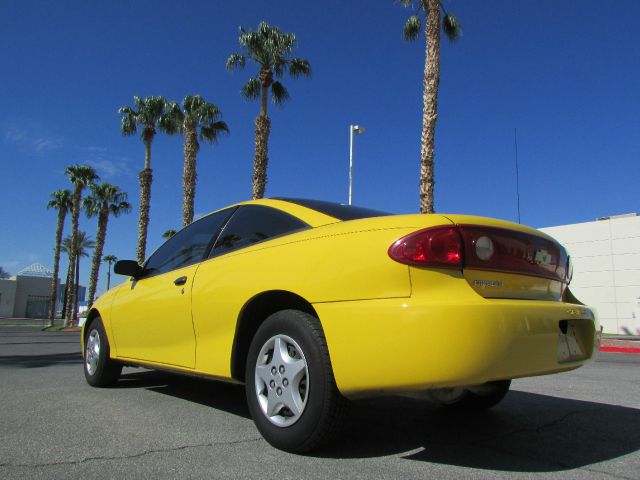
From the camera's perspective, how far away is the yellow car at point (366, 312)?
2.32m

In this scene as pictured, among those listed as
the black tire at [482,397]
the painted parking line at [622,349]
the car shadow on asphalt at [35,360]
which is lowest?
the painted parking line at [622,349]

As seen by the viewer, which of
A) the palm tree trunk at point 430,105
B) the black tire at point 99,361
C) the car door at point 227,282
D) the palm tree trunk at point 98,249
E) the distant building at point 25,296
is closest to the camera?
the car door at point 227,282

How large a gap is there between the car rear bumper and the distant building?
77754 millimetres

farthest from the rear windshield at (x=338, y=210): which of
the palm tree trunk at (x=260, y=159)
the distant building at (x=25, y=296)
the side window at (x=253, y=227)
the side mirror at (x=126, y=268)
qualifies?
the distant building at (x=25, y=296)

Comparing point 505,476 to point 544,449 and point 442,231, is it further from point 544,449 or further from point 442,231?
Result: point 442,231

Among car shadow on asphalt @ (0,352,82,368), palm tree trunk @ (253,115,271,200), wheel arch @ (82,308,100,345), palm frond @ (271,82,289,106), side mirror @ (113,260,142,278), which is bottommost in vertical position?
car shadow on asphalt @ (0,352,82,368)

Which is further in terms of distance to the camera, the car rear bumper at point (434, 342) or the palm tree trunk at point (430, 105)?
the palm tree trunk at point (430, 105)

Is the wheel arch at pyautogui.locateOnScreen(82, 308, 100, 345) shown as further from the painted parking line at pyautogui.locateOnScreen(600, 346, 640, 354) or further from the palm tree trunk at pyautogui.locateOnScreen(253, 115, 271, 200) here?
the painted parking line at pyautogui.locateOnScreen(600, 346, 640, 354)

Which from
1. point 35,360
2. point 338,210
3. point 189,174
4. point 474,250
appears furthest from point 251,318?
point 189,174

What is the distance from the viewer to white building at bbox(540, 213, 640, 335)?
1001 inches

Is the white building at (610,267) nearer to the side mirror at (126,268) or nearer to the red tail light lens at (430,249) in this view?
the side mirror at (126,268)

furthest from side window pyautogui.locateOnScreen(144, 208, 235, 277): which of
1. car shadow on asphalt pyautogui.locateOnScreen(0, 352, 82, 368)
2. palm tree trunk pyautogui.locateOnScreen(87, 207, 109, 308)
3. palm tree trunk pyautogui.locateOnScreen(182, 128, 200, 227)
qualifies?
palm tree trunk pyautogui.locateOnScreen(87, 207, 109, 308)

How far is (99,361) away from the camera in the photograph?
4.93 m

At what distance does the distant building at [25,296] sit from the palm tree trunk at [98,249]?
3867cm
